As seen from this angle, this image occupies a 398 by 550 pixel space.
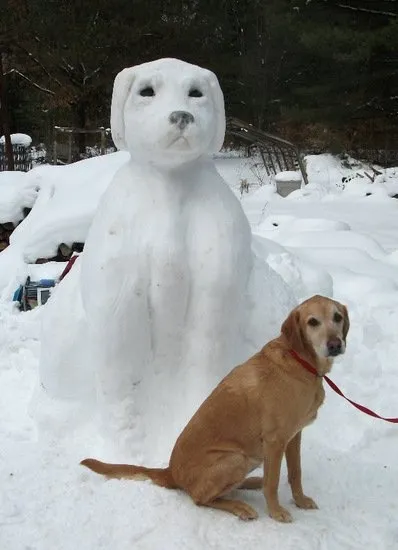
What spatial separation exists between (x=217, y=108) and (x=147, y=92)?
0.29 metres

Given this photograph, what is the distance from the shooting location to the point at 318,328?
209 cm

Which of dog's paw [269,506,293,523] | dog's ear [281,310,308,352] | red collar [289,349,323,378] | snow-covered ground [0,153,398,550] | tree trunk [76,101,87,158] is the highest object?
dog's ear [281,310,308,352]

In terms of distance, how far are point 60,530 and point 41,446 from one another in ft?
2.21

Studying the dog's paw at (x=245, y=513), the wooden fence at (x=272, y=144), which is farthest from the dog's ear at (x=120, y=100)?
the wooden fence at (x=272, y=144)

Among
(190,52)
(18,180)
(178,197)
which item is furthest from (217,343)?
(190,52)

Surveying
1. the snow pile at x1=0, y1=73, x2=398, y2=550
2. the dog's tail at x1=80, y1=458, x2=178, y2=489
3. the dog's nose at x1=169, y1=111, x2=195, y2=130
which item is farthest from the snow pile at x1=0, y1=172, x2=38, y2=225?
the dog's tail at x1=80, y1=458, x2=178, y2=489

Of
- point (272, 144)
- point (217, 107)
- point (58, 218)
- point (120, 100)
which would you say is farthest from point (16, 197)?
point (272, 144)

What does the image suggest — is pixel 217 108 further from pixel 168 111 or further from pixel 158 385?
pixel 158 385

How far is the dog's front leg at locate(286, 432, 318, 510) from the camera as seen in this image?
2.33 m

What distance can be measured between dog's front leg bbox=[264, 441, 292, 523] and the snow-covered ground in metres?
0.04

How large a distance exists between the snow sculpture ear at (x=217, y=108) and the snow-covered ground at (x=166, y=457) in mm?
761

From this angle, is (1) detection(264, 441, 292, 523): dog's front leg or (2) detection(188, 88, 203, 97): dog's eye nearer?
(1) detection(264, 441, 292, 523): dog's front leg

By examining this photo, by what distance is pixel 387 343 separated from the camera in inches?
155

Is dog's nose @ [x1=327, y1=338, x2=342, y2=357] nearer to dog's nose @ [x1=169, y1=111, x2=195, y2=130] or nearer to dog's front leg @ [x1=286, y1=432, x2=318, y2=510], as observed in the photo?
dog's front leg @ [x1=286, y1=432, x2=318, y2=510]
